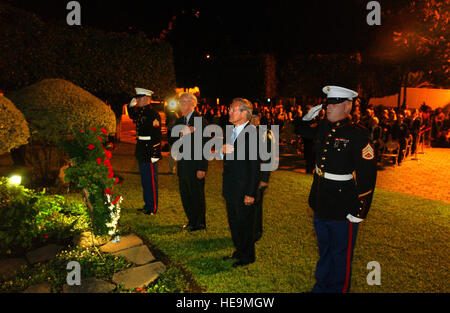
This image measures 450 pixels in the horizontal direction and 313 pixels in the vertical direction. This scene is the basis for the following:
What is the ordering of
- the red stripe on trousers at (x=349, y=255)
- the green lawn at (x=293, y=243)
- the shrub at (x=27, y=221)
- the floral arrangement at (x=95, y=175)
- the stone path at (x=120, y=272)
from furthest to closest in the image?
the floral arrangement at (x=95, y=175) → the shrub at (x=27, y=221) → the green lawn at (x=293, y=243) → the stone path at (x=120, y=272) → the red stripe on trousers at (x=349, y=255)

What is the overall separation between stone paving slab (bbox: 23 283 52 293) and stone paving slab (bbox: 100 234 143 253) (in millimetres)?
973

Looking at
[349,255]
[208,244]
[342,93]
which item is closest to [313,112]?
[342,93]

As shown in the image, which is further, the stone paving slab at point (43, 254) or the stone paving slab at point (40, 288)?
the stone paving slab at point (43, 254)

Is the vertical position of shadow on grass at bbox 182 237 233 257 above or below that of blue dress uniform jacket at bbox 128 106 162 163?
below

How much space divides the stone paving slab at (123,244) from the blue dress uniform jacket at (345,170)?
281cm

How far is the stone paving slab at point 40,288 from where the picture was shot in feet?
12.4

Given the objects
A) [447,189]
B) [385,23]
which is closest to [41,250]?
[447,189]

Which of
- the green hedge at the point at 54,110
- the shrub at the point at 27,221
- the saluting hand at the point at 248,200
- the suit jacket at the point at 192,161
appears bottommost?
the shrub at the point at 27,221

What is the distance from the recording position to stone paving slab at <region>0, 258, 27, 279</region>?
13.7ft

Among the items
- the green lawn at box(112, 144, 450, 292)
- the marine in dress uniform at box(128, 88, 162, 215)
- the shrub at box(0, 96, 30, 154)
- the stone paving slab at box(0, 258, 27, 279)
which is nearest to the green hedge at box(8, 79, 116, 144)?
the shrub at box(0, 96, 30, 154)

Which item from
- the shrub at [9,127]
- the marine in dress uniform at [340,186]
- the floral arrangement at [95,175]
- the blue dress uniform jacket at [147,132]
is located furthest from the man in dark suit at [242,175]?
the shrub at [9,127]

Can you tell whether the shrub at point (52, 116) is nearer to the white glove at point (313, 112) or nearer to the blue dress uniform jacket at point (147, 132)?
the blue dress uniform jacket at point (147, 132)

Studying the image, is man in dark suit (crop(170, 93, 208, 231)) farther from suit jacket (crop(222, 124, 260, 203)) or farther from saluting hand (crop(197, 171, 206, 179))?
suit jacket (crop(222, 124, 260, 203))
